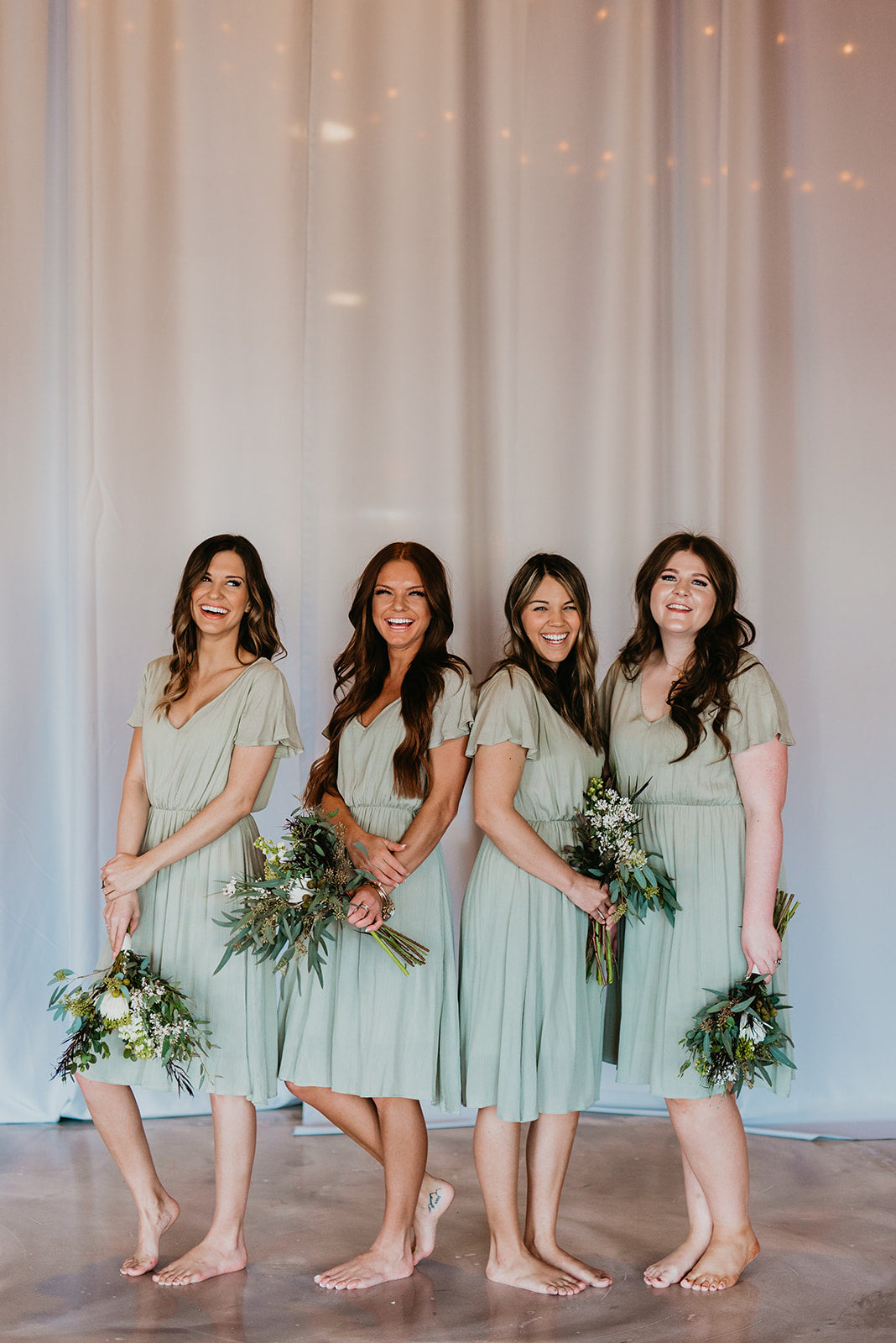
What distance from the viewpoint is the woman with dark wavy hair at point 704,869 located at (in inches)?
115

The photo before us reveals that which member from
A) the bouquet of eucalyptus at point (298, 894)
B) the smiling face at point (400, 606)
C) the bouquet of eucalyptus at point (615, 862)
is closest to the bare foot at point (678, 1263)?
the bouquet of eucalyptus at point (615, 862)

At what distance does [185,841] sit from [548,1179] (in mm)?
1246

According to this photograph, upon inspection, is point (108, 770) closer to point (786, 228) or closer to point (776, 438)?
point (776, 438)

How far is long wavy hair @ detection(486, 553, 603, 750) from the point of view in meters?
3.15

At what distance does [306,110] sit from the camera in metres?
4.34

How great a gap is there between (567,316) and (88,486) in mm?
1833

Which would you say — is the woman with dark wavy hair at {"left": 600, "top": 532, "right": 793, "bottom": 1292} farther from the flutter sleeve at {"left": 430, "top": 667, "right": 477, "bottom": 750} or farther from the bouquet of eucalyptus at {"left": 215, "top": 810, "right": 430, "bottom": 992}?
the bouquet of eucalyptus at {"left": 215, "top": 810, "right": 430, "bottom": 992}

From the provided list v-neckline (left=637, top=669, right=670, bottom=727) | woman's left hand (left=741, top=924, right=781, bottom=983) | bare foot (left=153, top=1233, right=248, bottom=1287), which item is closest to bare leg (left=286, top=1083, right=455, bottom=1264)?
bare foot (left=153, top=1233, right=248, bottom=1287)

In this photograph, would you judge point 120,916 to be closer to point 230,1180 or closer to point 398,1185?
point 230,1180

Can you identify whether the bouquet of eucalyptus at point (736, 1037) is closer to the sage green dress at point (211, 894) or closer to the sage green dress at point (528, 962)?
the sage green dress at point (528, 962)

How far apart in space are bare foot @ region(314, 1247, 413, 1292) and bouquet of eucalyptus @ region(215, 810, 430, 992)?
0.73 meters

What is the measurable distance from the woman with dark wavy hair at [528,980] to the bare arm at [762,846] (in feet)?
1.16

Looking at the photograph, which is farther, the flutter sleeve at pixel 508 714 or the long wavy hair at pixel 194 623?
the long wavy hair at pixel 194 623

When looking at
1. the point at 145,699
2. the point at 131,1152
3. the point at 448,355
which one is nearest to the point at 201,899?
the point at 145,699
